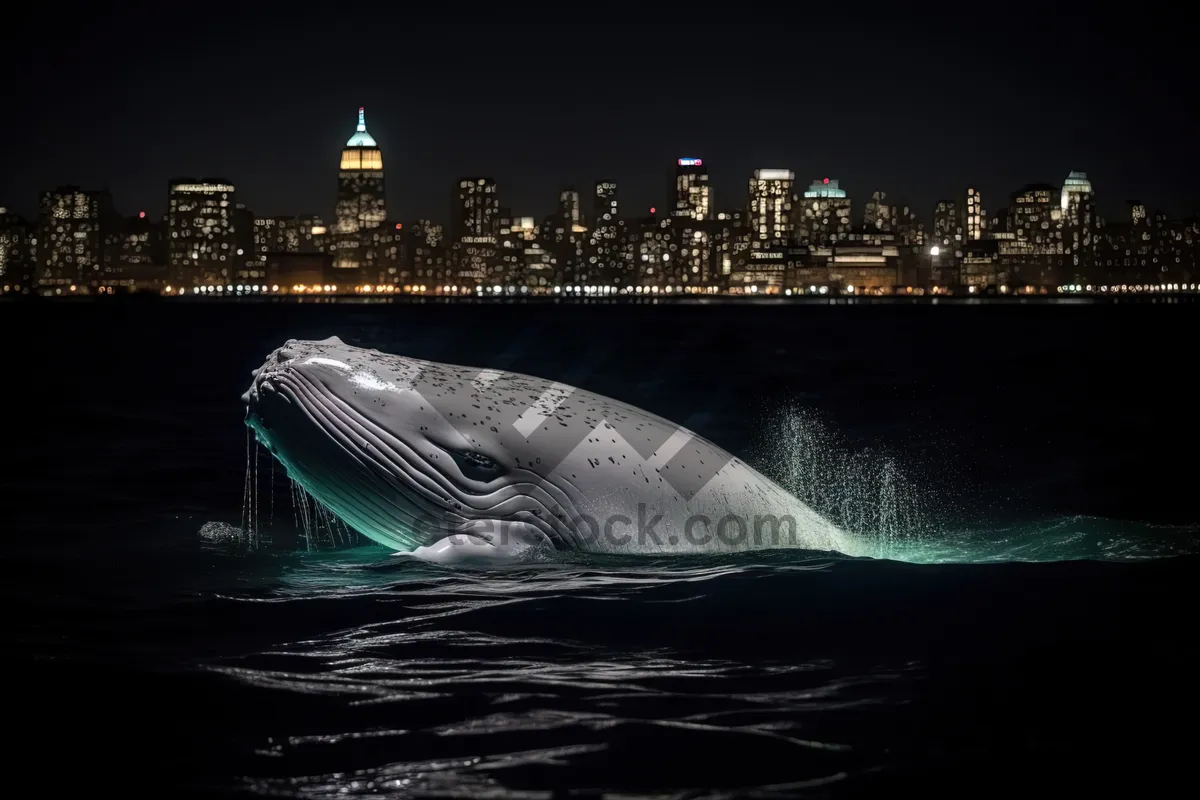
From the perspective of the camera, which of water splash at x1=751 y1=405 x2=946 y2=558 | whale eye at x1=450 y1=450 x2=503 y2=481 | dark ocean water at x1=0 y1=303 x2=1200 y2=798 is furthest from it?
water splash at x1=751 y1=405 x2=946 y2=558

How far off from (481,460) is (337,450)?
874 mm

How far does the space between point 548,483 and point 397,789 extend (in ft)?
11.8

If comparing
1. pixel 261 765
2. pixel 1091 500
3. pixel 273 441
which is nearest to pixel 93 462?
pixel 273 441

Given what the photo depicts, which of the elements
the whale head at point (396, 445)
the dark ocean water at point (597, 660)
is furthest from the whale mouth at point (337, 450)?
the dark ocean water at point (597, 660)

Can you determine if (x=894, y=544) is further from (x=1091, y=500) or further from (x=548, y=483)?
(x=1091, y=500)

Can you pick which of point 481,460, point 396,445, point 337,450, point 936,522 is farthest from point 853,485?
point 337,450

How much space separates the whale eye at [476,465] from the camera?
871 centimetres

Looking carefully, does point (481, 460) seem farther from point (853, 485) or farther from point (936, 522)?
point (853, 485)

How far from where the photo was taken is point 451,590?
348 inches

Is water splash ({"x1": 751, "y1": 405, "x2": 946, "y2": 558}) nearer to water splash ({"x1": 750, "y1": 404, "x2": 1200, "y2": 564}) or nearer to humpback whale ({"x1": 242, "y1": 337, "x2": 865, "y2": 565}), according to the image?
water splash ({"x1": 750, "y1": 404, "x2": 1200, "y2": 564})

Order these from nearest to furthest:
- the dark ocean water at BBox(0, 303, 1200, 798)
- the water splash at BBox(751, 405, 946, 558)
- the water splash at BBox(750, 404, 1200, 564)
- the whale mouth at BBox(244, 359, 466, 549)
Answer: the dark ocean water at BBox(0, 303, 1200, 798), the whale mouth at BBox(244, 359, 466, 549), the water splash at BBox(750, 404, 1200, 564), the water splash at BBox(751, 405, 946, 558)

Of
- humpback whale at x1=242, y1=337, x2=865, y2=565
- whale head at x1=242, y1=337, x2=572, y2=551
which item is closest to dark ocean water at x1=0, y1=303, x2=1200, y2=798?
humpback whale at x1=242, y1=337, x2=865, y2=565

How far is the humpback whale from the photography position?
8.57 metres

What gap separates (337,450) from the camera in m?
8.53
